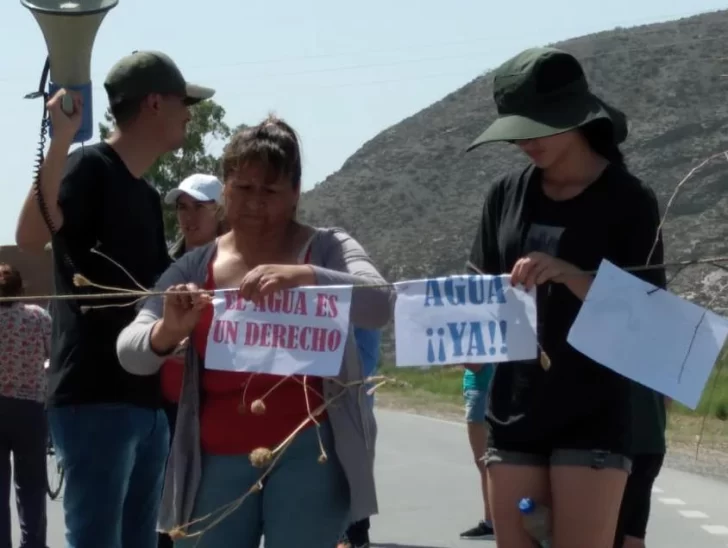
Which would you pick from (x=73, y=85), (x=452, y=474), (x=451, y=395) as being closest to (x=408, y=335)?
(x=73, y=85)

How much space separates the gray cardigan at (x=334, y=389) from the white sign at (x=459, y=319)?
0.07 m

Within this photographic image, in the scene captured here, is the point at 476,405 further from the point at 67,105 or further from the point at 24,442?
the point at 67,105

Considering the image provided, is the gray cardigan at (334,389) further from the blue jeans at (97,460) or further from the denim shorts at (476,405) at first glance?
the denim shorts at (476,405)

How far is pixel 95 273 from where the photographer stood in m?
5.08

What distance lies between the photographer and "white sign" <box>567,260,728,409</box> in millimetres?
4160

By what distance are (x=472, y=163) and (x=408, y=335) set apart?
214ft

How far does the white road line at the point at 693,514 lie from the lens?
10953 mm


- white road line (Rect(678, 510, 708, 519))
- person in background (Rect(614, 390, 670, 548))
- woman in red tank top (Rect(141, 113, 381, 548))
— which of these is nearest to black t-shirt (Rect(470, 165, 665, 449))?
woman in red tank top (Rect(141, 113, 381, 548))

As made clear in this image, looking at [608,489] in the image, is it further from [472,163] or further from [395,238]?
[472,163]

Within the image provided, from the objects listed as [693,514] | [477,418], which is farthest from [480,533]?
[693,514]

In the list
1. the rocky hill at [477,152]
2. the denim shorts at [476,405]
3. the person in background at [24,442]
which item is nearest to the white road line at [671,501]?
the denim shorts at [476,405]

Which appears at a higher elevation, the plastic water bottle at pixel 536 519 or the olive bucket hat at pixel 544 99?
the olive bucket hat at pixel 544 99

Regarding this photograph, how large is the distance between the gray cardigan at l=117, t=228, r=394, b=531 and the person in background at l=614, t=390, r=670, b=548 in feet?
5.07

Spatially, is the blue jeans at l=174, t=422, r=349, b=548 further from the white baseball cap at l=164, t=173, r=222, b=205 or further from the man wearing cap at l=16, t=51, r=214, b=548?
the white baseball cap at l=164, t=173, r=222, b=205
